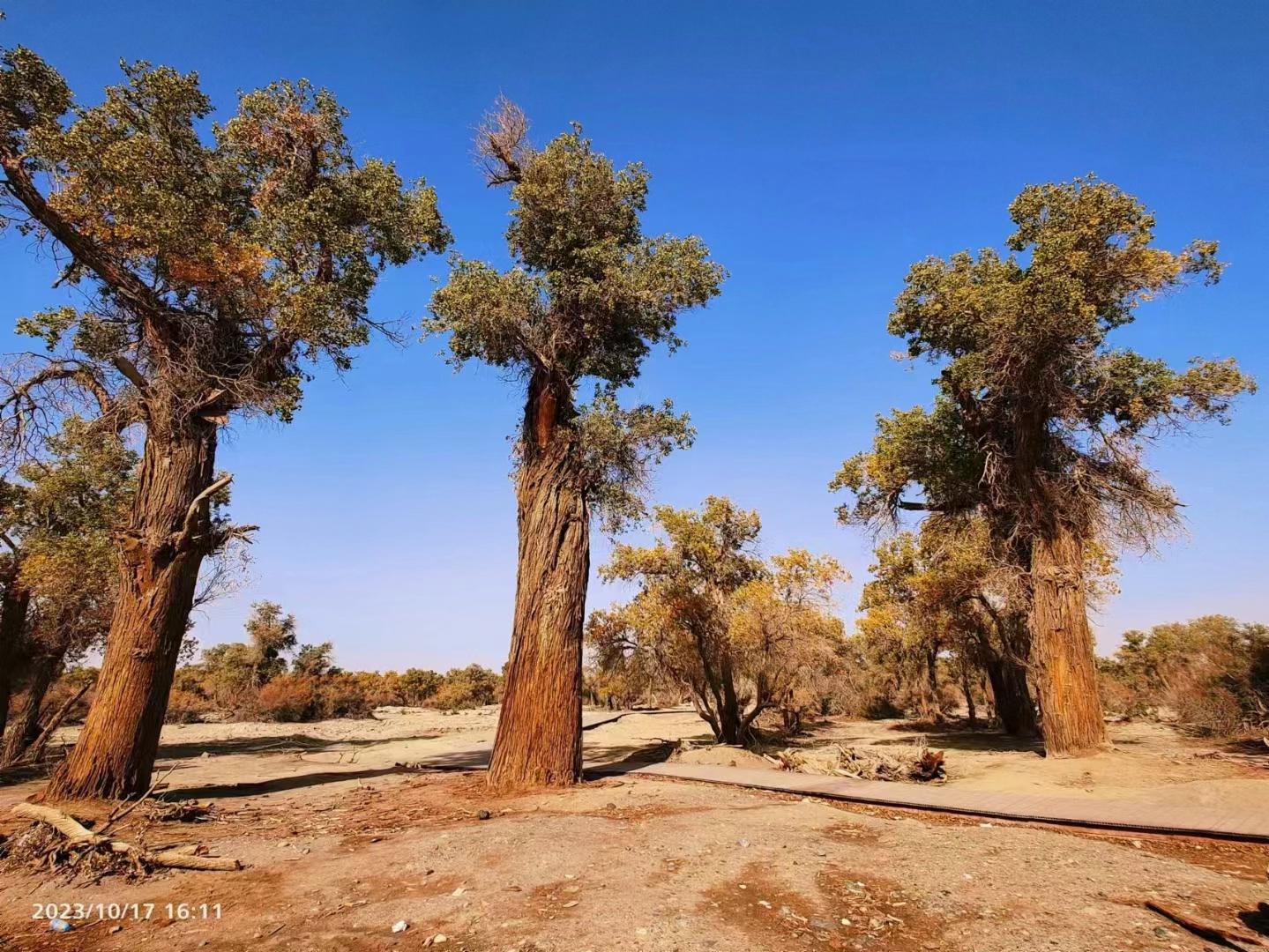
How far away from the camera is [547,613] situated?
34.9 ft

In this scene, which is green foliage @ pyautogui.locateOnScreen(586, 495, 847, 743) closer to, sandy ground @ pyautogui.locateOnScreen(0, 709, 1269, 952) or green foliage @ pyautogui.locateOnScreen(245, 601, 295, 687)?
sandy ground @ pyautogui.locateOnScreen(0, 709, 1269, 952)

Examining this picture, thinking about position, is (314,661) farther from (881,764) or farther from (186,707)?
(881,764)

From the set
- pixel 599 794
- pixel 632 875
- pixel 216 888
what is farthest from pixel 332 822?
pixel 632 875

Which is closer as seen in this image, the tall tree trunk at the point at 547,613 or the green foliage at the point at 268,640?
the tall tree trunk at the point at 547,613

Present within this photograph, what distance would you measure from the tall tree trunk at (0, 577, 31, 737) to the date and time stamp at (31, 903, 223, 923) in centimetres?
1545

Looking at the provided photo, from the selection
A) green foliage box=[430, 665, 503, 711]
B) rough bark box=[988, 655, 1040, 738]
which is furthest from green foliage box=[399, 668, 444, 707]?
rough bark box=[988, 655, 1040, 738]

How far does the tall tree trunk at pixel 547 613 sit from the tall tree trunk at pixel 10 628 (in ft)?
47.3

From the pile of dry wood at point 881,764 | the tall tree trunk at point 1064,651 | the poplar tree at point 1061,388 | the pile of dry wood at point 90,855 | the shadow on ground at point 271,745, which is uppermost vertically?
the poplar tree at point 1061,388

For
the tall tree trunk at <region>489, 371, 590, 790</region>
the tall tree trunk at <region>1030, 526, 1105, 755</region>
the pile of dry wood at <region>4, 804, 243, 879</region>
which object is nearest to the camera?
the pile of dry wood at <region>4, 804, 243, 879</region>

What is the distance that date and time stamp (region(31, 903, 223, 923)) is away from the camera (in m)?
4.48

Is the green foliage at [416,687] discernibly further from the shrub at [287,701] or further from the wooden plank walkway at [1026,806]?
the wooden plank walkway at [1026,806]

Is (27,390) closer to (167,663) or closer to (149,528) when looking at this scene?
(149,528)

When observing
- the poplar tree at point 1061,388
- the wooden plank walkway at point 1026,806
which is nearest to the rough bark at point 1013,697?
the poplar tree at point 1061,388

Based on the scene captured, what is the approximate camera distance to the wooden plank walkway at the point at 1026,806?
604 centimetres
